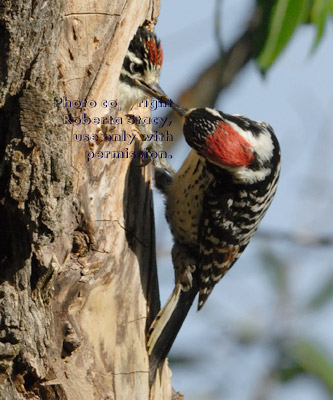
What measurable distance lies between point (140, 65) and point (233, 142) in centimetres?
66

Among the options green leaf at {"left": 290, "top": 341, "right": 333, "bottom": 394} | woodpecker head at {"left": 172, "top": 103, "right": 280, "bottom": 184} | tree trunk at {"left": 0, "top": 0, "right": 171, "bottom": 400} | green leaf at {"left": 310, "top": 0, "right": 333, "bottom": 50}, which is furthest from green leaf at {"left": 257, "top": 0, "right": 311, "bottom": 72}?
green leaf at {"left": 290, "top": 341, "right": 333, "bottom": 394}

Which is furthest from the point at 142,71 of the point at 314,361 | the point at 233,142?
the point at 314,361

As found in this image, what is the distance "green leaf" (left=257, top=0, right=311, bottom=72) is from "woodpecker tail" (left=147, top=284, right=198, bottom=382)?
1199mm

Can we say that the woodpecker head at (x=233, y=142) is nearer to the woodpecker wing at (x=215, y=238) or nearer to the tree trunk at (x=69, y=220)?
the woodpecker wing at (x=215, y=238)

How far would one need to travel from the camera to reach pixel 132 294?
3070 mm

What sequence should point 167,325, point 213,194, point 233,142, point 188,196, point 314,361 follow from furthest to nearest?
point 314,361, point 188,196, point 213,194, point 233,142, point 167,325

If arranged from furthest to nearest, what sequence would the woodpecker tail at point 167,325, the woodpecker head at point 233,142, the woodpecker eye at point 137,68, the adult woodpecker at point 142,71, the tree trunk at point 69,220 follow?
the woodpecker eye at point 137,68
the adult woodpecker at point 142,71
the woodpecker head at point 233,142
the woodpecker tail at point 167,325
the tree trunk at point 69,220

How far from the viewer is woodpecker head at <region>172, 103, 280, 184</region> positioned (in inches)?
139

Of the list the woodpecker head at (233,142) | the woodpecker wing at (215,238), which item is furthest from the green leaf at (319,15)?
the woodpecker wing at (215,238)

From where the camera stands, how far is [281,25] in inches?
144

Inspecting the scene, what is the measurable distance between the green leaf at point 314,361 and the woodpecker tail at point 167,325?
288 centimetres

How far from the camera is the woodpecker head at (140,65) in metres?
3.68

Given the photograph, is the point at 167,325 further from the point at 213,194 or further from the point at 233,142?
the point at 233,142

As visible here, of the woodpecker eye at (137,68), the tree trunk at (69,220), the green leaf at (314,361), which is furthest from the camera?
the green leaf at (314,361)
